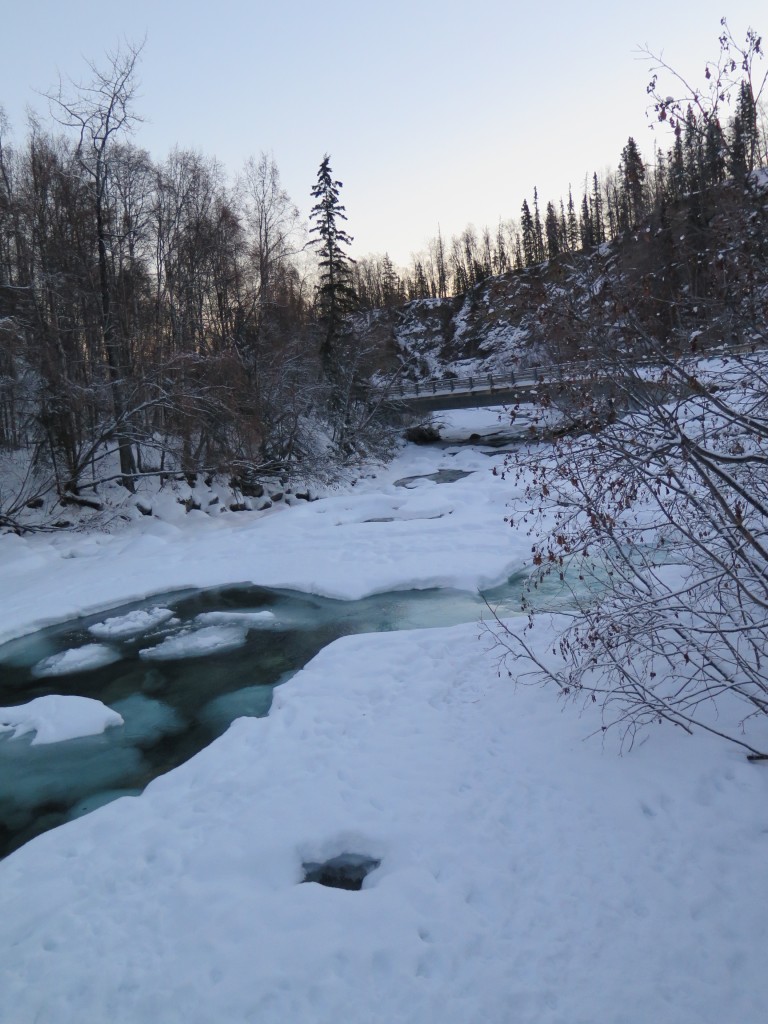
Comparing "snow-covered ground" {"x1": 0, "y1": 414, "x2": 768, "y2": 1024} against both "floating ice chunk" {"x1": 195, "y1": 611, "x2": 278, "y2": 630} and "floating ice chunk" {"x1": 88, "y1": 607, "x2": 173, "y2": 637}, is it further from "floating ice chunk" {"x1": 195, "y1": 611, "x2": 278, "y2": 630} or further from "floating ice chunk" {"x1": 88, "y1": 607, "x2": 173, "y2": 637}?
"floating ice chunk" {"x1": 88, "y1": 607, "x2": 173, "y2": 637}

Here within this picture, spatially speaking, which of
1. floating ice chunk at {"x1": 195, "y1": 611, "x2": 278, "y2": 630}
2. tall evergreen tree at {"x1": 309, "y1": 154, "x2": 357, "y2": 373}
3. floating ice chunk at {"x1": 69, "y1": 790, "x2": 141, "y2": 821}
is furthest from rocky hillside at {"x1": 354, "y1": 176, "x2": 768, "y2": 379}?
tall evergreen tree at {"x1": 309, "y1": 154, "x2": 357, "y2": 373}

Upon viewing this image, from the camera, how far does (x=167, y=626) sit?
1142 cm

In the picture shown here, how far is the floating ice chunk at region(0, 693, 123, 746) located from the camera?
303 inches

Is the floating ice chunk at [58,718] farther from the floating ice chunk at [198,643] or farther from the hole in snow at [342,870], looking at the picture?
the hole in snow at [342,870]

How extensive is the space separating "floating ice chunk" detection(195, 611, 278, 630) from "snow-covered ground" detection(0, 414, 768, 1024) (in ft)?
11.9

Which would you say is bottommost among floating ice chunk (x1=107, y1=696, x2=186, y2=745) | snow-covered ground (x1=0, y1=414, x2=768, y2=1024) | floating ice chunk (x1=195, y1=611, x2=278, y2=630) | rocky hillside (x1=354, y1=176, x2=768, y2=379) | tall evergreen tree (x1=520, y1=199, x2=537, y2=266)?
floating ice chunk (x1=107, y1=696, x2=186, y2=745)

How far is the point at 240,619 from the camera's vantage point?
1152cm

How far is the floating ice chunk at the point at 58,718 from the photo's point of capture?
768 centimetres

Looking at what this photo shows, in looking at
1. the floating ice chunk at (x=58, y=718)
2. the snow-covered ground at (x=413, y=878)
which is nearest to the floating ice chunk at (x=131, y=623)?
the floating ice chunk at (x=58, y=718)

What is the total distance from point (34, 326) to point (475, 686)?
53.2ft

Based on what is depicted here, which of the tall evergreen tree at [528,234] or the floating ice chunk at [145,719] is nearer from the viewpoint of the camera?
the floating ice chunk at [145,719]

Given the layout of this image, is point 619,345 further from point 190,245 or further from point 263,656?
point 190,245

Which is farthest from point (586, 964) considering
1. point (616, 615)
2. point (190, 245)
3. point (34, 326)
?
point (190, 245)

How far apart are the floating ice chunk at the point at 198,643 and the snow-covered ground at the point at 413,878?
2.90 metres
